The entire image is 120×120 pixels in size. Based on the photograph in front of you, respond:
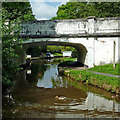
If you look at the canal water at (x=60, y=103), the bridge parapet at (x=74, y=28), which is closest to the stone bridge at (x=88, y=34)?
the bridge parapet at (x=74, y=28)

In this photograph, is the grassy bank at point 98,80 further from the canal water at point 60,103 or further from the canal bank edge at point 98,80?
the canal water at point 60,103

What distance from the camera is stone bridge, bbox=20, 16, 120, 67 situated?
2027 centimetres

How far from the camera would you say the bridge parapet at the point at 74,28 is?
20.2 m

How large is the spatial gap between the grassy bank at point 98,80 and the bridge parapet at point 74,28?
5167 millimetres

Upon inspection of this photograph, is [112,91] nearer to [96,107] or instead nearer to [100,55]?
[96,107]

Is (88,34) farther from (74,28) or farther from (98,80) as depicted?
(98,80)

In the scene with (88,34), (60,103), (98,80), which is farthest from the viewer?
(88,34)

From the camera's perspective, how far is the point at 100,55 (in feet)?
67.9

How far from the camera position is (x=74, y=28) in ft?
68.3

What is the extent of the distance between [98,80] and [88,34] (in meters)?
7.26

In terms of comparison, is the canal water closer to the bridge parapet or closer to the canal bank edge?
the canal bank edge

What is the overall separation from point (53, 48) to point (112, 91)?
5274 cm

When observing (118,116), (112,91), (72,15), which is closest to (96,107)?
(118,116)

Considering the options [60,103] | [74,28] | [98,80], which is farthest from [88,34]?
[60,103]
